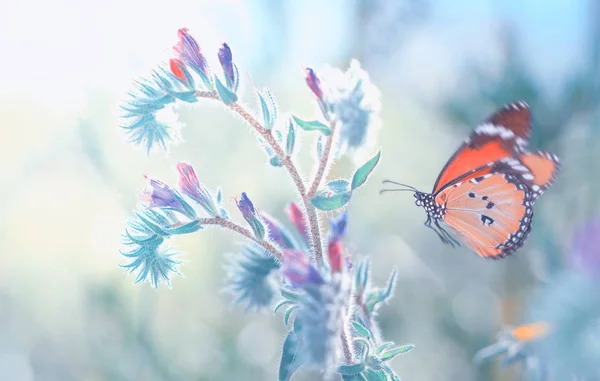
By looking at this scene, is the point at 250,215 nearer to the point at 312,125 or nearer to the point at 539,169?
the point at 312,125

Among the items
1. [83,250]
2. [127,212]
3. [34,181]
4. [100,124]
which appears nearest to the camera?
[127,212]

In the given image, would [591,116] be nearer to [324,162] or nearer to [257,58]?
[257,58]

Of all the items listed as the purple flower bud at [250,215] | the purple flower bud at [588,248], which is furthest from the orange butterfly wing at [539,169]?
the purple flower bud at [250,215]

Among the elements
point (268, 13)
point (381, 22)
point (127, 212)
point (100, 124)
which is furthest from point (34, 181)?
point (381, 22)

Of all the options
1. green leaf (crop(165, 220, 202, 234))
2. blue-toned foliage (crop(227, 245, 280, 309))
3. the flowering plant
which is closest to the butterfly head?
the flowering plant

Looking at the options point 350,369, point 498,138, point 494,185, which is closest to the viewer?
point 350,369

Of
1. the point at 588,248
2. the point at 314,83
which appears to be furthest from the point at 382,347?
the point at 588,248
